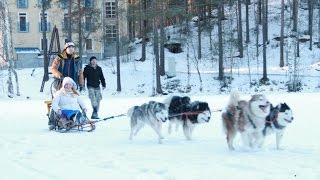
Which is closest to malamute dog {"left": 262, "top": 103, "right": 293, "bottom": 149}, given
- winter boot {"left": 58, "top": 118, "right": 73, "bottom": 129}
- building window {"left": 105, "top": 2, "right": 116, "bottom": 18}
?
winter boot {"left": 58, "top": 118, "right": 73, "bottom": 129}

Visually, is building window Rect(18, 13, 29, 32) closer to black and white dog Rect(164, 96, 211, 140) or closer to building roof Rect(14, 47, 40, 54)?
building roof Rect(14, 47, 40, 54)

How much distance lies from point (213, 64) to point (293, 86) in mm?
10050

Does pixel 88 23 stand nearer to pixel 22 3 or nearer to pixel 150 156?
pixel 22 3

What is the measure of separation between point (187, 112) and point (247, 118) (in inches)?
66.3

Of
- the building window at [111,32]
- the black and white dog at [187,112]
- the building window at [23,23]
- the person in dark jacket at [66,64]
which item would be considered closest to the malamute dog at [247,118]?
the black and white dog at [187,112]

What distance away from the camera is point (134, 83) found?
→ 33156 mm

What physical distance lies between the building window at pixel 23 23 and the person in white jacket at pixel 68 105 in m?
37.6

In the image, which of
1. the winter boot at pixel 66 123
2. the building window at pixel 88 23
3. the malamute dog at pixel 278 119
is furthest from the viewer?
the building window at pixel 88 23

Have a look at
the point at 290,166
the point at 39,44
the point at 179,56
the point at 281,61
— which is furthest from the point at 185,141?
the point at 39,44

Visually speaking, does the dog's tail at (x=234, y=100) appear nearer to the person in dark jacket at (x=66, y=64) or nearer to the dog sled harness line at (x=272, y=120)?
the dog sled harness line at (x=272, y=120)

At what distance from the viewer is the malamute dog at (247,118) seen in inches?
248

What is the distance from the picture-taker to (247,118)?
633 centimetres

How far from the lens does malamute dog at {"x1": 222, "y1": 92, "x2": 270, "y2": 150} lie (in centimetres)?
629

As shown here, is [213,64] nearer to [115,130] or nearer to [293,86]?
[293,86]
